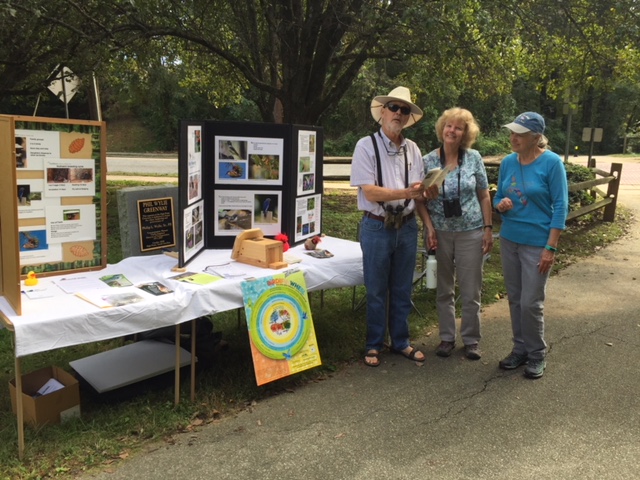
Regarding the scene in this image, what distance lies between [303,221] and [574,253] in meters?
5.31

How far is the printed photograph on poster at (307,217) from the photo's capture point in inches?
178

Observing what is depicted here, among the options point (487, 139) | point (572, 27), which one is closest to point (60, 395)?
point (572, 27)

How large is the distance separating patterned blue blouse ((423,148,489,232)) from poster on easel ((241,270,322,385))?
113 centimetres

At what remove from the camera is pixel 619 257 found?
8.14m

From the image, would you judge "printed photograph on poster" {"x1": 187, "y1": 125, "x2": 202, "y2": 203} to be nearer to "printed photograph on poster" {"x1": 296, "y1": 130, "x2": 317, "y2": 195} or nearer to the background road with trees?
"printed photograph on poster" {"x1": 296, "y1": 130, "x2": 317, "y2": 195}

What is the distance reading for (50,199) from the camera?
331cm

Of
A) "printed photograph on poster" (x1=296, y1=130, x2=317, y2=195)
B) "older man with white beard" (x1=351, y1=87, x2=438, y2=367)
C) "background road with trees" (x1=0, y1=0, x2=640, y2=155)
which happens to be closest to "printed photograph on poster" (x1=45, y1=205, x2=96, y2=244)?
"printed photograph on poster" (x1=296, y1=130, x2=317, y2=195)

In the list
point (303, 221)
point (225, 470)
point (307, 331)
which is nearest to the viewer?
point (225, 470)

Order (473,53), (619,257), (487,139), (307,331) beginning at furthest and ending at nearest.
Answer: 1. (487,139)
2. (619,257)
3. (473,53)
4. (307,331)

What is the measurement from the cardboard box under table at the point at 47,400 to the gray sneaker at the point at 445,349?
2.57 m

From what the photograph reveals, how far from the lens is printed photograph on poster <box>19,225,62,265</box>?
130 inches

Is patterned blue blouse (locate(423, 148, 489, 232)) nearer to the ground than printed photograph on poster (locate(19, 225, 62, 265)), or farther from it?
farther from it

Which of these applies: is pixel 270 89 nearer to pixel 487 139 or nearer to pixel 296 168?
pixel 296 168

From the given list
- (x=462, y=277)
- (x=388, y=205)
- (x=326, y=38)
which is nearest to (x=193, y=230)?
(x=388, y=205)
